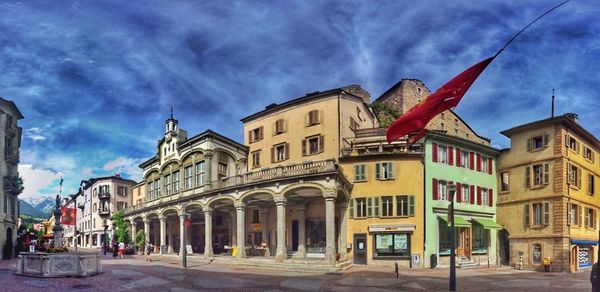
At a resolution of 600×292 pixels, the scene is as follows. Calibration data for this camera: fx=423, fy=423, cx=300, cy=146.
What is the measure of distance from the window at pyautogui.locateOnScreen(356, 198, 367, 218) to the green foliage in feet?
136

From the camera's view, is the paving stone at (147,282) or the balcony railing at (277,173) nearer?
the paving stone at (147,282)

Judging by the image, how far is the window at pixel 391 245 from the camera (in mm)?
33969

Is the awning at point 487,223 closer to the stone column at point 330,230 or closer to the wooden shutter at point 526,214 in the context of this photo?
the wooden shutter at point 526,214

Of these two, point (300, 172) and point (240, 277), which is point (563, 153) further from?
point (240, 277)

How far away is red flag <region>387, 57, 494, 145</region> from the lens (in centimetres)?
1009

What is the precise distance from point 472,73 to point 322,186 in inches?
876

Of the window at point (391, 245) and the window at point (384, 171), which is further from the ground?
the window at point (384, 171)

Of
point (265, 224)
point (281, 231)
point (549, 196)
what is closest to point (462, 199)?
point (549, 196)

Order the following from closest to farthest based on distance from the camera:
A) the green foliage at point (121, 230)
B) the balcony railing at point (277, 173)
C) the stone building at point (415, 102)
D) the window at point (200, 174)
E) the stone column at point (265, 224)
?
the balcony railing at point (277, 173), the stone column at point (265, 224), the window at point (200, 174), the stone building at point (415, 102), the green foliage at point (121, 230)

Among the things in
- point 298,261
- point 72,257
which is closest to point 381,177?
point 298,261

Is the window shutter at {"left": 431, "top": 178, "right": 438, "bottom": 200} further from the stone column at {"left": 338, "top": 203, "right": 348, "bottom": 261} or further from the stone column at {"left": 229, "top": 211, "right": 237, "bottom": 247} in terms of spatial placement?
the stone column at {"left": 229, "top": 211, "right": 237, "bottom": 247}

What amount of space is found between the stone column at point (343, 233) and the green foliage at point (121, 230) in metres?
39.8

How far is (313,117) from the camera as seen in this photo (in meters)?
39.5

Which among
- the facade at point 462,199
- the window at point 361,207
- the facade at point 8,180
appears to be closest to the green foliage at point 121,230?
the facade at point 8,180
